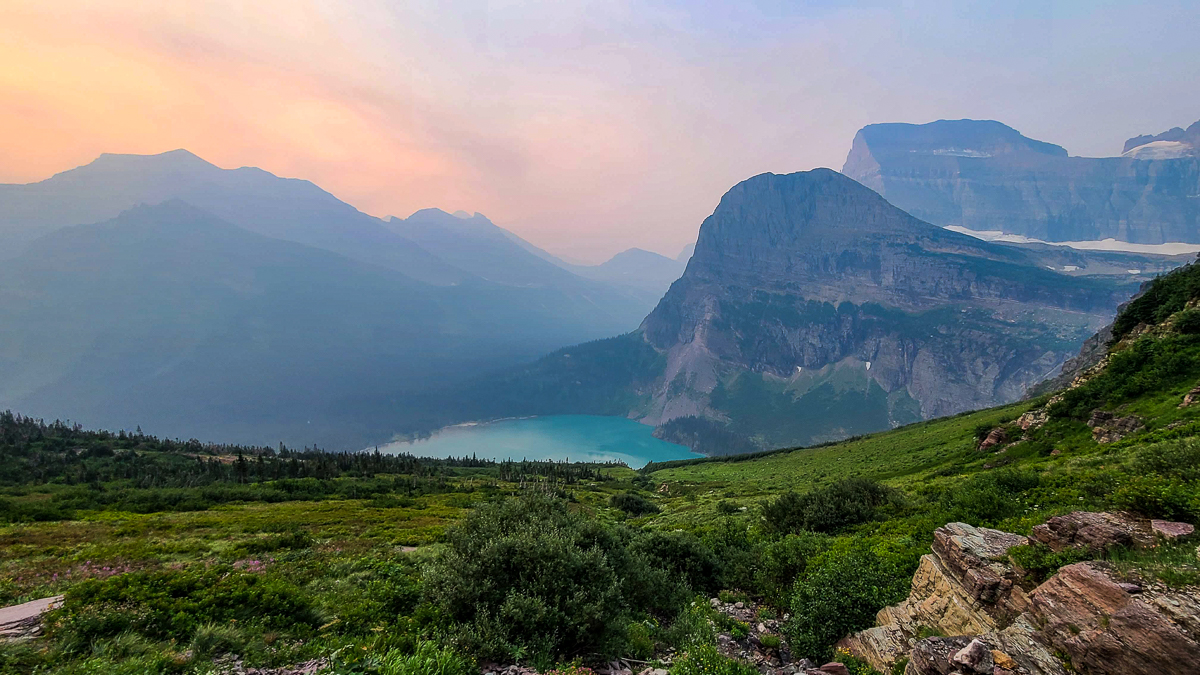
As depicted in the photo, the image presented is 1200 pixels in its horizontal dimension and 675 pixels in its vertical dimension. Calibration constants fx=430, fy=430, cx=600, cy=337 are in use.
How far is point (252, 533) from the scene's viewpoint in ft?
70.9

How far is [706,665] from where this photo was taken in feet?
23.5

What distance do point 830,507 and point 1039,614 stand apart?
10.4 meters

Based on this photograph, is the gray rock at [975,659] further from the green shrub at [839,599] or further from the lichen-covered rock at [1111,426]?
the lichen-covered rock at [1111,426]

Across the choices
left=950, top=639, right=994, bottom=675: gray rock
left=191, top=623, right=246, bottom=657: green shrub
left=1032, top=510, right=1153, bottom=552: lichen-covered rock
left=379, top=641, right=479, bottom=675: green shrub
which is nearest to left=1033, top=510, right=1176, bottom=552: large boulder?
left=1032, top=510, right=1153, bottom=552: lichen-covered rock

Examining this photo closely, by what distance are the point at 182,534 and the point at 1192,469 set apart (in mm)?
36471

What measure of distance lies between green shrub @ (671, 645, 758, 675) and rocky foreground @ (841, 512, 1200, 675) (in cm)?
277

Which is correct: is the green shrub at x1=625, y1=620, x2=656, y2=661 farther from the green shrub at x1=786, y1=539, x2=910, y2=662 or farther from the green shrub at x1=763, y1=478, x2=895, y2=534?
the green shrub at x1=763, y1=478, x2=895, y2=534

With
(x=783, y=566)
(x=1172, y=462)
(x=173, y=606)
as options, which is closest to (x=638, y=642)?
(x=783, y=566)

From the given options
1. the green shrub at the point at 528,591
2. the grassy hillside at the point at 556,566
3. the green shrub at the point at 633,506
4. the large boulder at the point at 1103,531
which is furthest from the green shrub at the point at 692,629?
the green shrub at the point at 633,506

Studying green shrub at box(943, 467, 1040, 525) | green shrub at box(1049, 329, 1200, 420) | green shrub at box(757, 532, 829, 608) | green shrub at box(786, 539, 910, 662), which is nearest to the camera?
green shrub at box(786, 539, 910, 662)

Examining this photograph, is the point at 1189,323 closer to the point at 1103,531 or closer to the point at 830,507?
the point at 830,507

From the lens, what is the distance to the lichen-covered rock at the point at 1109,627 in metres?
5.22

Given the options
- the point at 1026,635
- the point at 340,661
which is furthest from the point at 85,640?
the point at 1026,635

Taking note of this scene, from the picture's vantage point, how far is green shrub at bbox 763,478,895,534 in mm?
16547
